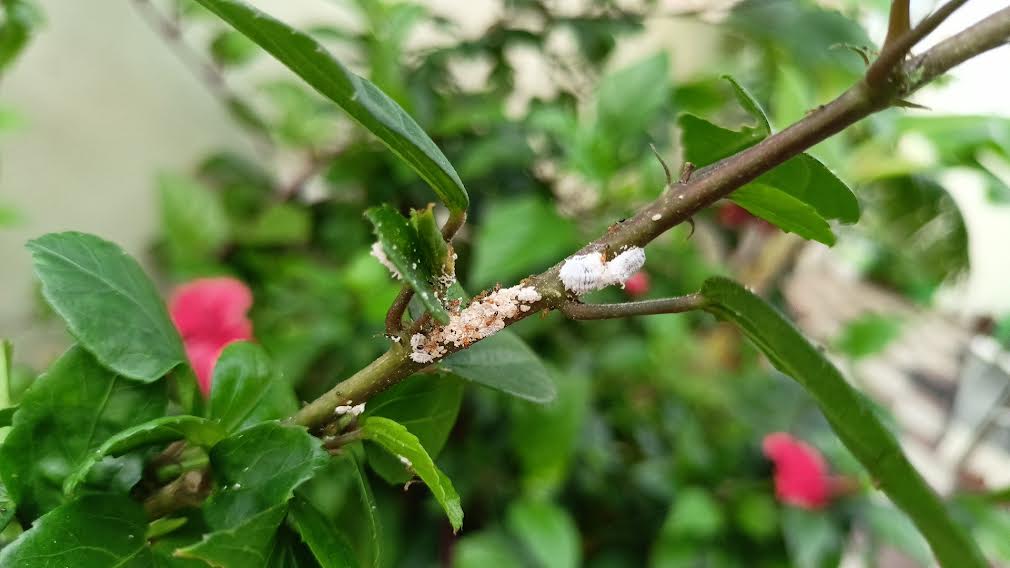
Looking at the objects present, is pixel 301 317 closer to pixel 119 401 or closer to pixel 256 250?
pixel 256 250

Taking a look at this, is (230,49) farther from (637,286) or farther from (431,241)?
(431,241)

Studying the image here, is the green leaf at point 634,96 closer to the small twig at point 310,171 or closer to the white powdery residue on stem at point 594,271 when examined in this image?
the small twig at point 310,171

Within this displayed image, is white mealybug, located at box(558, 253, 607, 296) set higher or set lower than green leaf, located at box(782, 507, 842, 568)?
higher

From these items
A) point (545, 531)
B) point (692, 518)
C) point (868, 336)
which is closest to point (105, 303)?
point (545, 531)

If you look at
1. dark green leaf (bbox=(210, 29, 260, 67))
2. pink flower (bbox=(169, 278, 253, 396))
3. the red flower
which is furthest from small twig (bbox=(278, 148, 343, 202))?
the red flower

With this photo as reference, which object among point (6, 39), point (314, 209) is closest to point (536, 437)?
point (314, 209)

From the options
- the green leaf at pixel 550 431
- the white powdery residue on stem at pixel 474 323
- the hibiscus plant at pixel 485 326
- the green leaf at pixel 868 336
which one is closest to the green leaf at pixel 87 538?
the hibiscus plant at pixel 485 326

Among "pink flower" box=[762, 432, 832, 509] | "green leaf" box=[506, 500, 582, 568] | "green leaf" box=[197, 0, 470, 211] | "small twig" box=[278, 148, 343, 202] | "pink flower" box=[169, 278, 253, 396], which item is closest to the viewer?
"green leaf" box=[197, 0, 470, 211]

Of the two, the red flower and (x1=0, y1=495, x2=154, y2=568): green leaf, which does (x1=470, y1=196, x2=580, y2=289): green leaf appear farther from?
(x1=0, y1=495, x2=154, y2=568): green leaf
